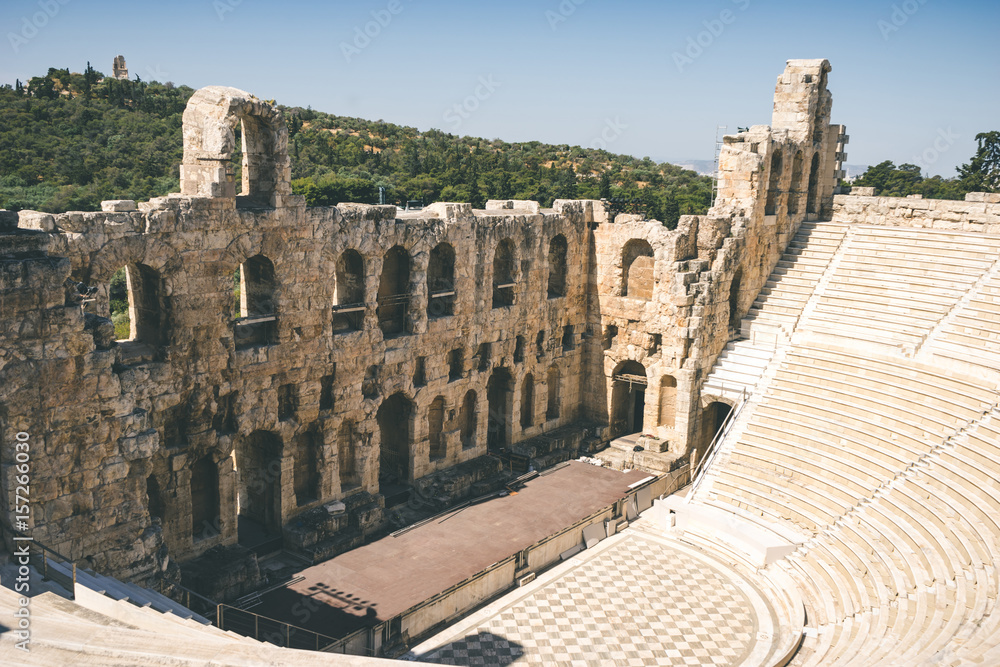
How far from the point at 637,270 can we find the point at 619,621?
12501 millimetres

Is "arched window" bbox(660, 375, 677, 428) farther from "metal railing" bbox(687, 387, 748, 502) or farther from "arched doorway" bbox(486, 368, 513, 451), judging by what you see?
"arched doorway" bbox(486, 368, 513, 451)

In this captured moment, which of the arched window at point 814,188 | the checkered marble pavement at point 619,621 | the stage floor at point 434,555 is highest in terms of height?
the arched window at point 814,188

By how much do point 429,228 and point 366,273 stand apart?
7.94 ft

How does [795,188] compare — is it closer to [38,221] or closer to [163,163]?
[38,221]

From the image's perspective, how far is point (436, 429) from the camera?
975 inches

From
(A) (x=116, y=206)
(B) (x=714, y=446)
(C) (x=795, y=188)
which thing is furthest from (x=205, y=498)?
(C) (x=795, y=188)

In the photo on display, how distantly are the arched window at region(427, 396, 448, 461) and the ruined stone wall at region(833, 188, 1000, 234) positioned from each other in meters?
16.0

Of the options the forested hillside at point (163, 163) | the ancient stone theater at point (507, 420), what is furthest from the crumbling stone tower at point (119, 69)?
the ancient stone theater at point (507, 420)

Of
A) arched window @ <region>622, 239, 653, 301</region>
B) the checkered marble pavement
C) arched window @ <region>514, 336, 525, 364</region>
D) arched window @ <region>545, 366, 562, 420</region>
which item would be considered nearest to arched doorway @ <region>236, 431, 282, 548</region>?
the checkered marble pavement

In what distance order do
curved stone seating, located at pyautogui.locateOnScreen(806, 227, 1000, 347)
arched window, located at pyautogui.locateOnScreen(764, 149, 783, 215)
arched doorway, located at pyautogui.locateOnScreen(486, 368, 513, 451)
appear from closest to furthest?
curved stone seating, located at pyautogui.locateOnScreen(806, 227, 1000, 347) < arched doorway, located at pyautogui.locateOnScreen(486, 368, 513, 451) < arched window, located at pyautogui.locateOnScreen(764, 149, 783, 215)

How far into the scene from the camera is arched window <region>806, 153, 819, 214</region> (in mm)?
30250

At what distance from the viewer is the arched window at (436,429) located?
24328 mm

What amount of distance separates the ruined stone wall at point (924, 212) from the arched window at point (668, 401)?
30.3 feet

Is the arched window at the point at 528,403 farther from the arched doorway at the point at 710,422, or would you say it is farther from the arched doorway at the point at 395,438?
the arched doorway at the point at 710,422
